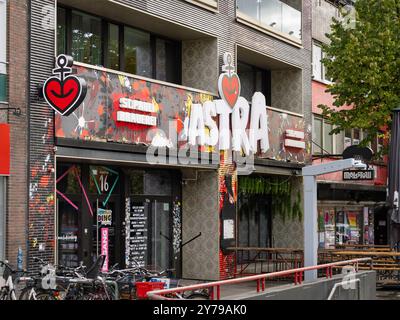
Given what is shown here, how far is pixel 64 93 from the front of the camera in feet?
49.4

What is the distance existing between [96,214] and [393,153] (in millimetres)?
7197

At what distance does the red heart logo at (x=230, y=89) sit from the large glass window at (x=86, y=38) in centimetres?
383

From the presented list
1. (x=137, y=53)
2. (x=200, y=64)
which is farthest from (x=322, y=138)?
(x=137, y=53)

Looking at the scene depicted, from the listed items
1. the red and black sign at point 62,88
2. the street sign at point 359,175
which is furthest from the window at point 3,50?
the street sign at point 359,175

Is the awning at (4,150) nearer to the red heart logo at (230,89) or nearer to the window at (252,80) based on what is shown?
the red heart logo at (230,89)

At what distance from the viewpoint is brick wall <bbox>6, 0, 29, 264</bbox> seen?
578 inches

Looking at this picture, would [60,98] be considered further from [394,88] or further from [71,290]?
[394,88]

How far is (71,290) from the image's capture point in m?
12.9

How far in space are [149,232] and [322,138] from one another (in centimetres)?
1106

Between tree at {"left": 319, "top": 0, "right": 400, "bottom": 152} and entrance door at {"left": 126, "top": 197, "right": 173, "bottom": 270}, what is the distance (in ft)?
21.0

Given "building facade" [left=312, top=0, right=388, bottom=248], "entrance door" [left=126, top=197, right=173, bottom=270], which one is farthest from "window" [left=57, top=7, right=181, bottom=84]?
"building facade" [left=312, top=0, right=388, bottom=248]

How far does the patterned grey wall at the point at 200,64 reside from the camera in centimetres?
2150
